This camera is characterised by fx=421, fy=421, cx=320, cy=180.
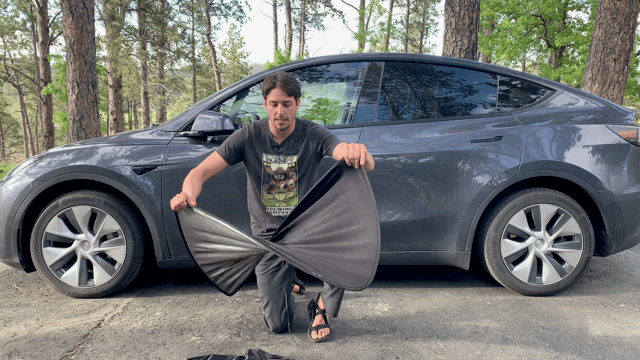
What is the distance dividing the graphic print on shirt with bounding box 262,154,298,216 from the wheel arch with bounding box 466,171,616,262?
4.55ft

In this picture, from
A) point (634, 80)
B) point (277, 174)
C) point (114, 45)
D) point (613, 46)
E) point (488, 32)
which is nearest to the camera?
point (277, 174)

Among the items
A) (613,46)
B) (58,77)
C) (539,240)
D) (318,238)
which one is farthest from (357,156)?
(58,77)

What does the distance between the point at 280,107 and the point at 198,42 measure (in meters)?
25.6

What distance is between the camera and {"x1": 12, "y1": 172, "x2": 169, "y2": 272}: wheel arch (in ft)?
9.89

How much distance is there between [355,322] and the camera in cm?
275

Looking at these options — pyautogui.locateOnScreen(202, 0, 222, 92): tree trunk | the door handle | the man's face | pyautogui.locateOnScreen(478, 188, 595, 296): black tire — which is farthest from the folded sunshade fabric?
pyautogui.locateOnScreen(202, 0, 222, 92): tree trunk

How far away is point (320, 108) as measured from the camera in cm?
323

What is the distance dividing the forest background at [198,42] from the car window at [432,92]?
A: 6.92ft

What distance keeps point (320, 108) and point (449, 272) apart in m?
1.87

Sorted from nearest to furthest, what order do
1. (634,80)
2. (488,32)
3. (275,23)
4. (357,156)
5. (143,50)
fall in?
(357,156), (634,80), (143,50), (488,32), (275,23)

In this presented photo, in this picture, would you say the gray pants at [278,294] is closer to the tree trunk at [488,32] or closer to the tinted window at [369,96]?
the tinted window at [369,96]

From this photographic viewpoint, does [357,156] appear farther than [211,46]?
No

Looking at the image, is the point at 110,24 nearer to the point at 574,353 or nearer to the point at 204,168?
the point at 204,168

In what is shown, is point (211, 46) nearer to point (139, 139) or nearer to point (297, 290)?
point (139, 139)
